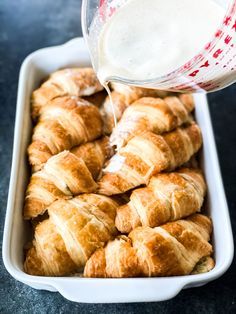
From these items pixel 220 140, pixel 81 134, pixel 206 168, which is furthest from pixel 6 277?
pixel 220 140

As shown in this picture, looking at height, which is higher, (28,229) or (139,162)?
(139,162)

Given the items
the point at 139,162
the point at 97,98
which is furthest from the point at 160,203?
the point at 97,98

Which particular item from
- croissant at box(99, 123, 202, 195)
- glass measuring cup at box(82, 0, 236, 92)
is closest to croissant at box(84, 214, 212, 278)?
croissant at box(99, 123, 202, 195)

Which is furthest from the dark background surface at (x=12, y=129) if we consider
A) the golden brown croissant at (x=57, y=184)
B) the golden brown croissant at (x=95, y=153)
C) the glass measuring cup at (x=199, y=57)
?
the glass measuring cup at (x=199, y=57)

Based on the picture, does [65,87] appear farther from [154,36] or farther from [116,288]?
[116,288]

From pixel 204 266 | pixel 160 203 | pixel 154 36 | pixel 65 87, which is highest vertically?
pixel 154 36

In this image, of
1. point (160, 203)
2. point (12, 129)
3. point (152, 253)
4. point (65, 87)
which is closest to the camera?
point (152, 253)

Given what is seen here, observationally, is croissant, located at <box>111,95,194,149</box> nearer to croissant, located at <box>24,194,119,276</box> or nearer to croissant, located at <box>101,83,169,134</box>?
croissant, located at <box>101,83,169,134</box>
